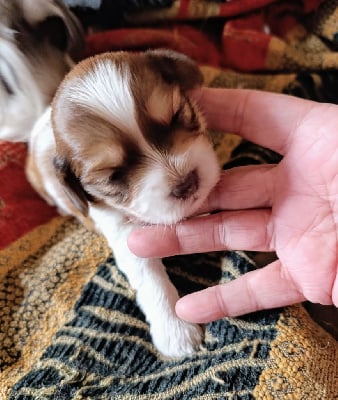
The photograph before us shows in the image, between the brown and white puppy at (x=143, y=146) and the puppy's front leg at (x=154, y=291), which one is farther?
the puppy's front leg at (x=154, y=291)

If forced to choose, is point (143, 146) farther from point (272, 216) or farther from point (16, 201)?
point (16, 201)

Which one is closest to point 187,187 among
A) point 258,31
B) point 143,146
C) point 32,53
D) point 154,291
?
point 143,146

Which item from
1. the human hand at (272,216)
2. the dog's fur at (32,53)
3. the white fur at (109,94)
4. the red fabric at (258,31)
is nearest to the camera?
the white fur at (109,94)

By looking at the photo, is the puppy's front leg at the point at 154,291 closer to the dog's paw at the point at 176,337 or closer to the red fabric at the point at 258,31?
the dog's paw at the point at 176,337

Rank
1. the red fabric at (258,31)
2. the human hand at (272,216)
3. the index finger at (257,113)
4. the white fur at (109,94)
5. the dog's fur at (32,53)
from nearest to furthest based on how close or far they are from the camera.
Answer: the white fur at (109,94) < the human hand at (272,216) < the index finger at (257,113) < the dog's fur at (32,53) < the red fabric at (258,31)

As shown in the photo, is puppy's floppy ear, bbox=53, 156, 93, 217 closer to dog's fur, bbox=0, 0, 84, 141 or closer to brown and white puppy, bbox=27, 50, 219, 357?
brown and white puppy, bbox=27, 50, 219, 357

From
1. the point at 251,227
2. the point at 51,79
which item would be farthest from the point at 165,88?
the point at 51,79

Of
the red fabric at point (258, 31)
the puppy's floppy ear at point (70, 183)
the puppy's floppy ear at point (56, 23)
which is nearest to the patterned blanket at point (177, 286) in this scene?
the red fabric at point (258, 31)

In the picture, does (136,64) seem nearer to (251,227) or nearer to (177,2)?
(251,227)
